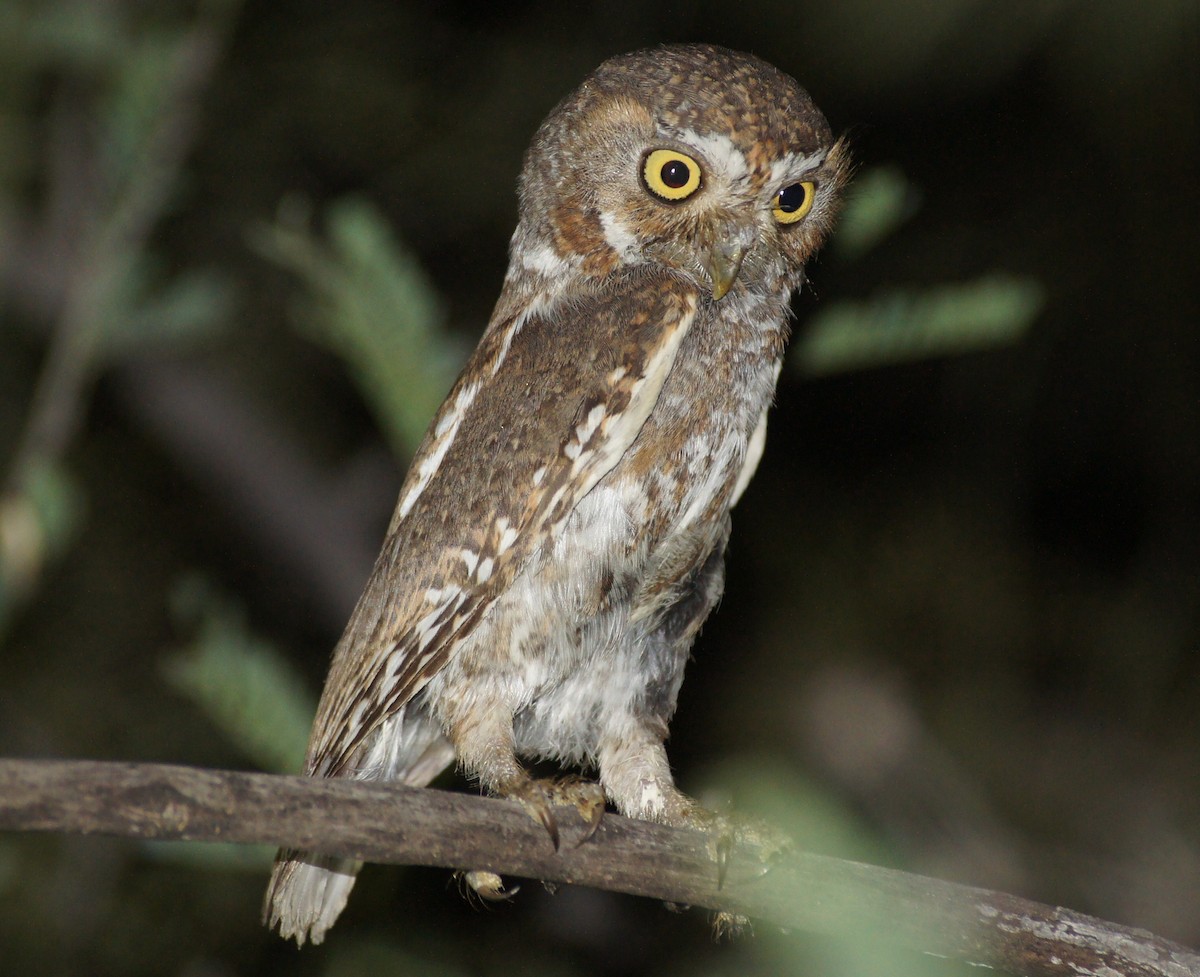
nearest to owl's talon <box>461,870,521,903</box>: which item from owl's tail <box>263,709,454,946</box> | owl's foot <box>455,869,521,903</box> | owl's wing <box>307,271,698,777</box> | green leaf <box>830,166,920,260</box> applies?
owl's foot <box>455,869,521,903</box>

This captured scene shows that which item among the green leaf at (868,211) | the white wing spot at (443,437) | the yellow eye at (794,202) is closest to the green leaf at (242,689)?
the white wing spot at (443,437)

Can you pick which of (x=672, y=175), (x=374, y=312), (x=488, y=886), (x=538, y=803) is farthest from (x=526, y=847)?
(x=672, y=175)

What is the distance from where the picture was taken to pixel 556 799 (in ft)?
6.19

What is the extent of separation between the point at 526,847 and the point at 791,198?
127cm

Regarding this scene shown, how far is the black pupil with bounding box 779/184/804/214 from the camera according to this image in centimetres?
222

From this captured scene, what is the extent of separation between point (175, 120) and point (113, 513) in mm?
3451

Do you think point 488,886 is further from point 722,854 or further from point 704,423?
point 704,423

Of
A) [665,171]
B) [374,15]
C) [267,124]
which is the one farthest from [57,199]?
[665,171]

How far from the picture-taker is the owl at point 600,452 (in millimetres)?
2047

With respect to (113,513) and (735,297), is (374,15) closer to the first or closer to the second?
(113,513)

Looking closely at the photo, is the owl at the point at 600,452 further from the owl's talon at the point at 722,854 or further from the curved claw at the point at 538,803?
the owl's talon at the point at 722,854

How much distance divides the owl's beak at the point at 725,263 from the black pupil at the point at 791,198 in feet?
0.51

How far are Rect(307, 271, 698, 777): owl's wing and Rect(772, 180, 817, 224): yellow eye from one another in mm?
272

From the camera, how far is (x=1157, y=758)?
4.32 m
